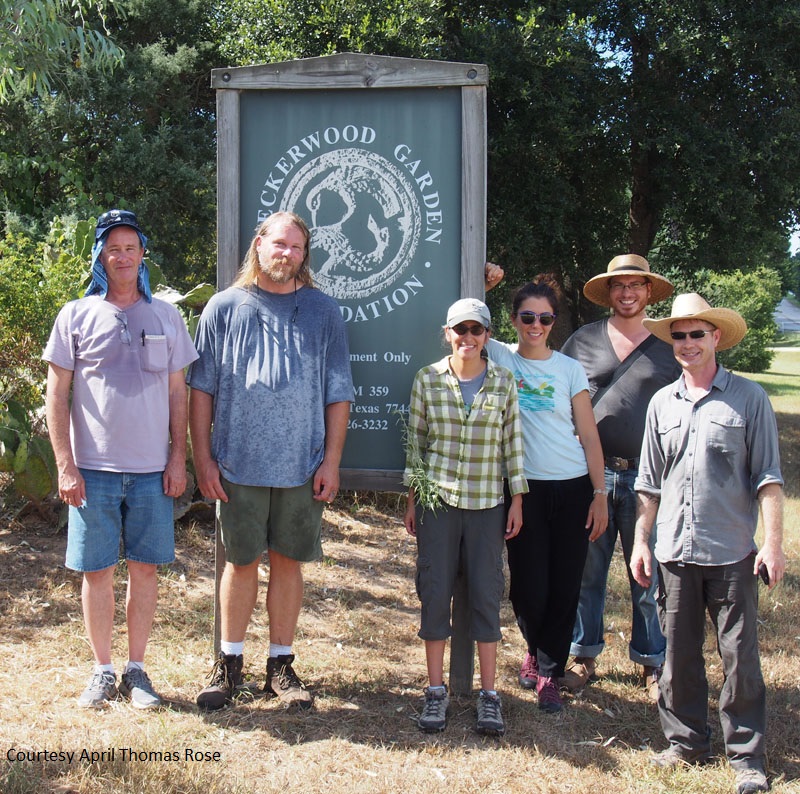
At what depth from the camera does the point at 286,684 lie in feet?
12.7

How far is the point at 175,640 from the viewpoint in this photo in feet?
15.4

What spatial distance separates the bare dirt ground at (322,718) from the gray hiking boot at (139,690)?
55 millimetres

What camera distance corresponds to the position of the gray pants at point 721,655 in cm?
326

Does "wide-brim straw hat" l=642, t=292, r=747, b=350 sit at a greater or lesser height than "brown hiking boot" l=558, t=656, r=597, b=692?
greater

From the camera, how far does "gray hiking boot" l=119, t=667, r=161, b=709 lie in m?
3.71

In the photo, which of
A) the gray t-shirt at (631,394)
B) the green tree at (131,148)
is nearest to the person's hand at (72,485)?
the gray t-shirt at (631,394)

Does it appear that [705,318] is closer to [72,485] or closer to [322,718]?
[322,718]

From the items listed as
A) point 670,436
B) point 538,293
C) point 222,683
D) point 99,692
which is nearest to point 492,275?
point 538,293

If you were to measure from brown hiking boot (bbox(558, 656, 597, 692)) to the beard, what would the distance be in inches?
90.4

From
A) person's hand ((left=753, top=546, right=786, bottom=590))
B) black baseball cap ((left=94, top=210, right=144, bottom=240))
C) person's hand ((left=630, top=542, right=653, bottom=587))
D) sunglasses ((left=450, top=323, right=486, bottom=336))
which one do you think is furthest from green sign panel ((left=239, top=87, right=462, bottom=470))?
person's hand ((left=753, top=546, right=786, bottom=590))

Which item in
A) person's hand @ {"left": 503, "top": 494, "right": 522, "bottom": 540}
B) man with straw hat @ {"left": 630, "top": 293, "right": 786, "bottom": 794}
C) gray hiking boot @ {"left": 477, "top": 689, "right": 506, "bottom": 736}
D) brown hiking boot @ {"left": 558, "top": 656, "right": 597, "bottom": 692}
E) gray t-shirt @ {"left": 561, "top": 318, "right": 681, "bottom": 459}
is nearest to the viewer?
man with straw hat @ {"left": 630, "top": 293, "right": 786, "bottom": 794}

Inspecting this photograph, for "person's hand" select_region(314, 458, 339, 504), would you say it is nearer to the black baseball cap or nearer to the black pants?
the black pants

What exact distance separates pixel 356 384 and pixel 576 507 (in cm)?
113

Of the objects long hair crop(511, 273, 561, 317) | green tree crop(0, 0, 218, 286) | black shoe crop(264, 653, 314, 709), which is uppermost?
green tree crop(0, 0, 218, 286)
